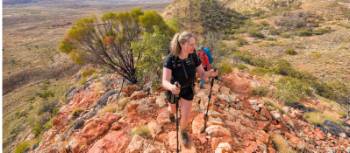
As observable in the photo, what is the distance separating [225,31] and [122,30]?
71.5 feet

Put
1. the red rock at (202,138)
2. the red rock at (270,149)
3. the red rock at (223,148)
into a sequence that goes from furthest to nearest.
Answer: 1. the red rock at (270,149)
2. the red rock at (202,138)
3. the red rock at (223,148)

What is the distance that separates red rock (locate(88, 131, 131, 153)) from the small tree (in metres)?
3.99

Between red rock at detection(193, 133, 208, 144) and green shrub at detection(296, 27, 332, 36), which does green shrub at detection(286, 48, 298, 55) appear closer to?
green shrub at detection(296, 27, 332, 36)

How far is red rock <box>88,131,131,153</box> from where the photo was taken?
17.6 ft

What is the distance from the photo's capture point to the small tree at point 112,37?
32.1ft

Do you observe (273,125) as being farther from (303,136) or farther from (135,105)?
(135,105)

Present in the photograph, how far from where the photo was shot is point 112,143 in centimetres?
555

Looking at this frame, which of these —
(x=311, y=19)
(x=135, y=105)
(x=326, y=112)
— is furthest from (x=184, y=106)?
(x=311, y=19)

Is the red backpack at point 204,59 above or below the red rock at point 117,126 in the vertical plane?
above

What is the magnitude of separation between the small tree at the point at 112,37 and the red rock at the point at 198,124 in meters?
4.28

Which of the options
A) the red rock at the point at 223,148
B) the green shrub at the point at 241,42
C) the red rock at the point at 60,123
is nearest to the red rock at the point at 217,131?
the red rock at the point at 223,148

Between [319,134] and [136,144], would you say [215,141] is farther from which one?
[319,134]

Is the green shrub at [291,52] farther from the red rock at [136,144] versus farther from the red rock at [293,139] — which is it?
the red rock at [136,144]

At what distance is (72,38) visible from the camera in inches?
387
